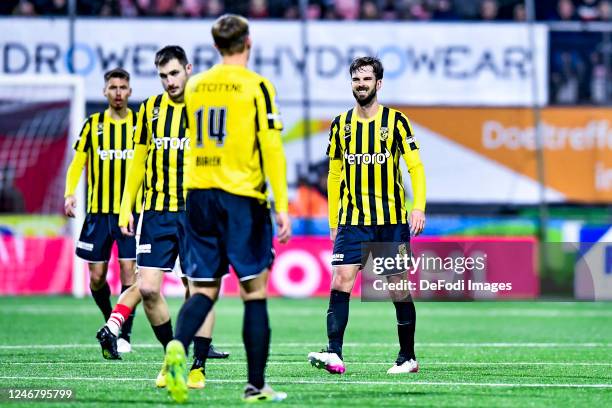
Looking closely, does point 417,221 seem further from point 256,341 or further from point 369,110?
point 256,341

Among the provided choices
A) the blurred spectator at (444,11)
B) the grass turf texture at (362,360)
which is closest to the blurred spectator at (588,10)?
the blurred spectator at (444,11)

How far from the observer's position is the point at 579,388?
7586mm

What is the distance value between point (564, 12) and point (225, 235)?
15.8 metres

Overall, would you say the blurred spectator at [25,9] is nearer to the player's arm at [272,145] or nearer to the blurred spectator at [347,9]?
the blurred spectator at [347,9]

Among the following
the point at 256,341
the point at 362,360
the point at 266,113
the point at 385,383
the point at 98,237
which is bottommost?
the point at 362,360

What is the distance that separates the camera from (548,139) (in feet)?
69.7

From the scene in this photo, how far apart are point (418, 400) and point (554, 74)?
1518cm

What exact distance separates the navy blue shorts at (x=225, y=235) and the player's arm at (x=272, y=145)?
158 mm

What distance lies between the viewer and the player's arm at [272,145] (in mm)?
6602

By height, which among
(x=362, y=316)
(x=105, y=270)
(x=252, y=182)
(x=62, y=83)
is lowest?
(x=362, y=316)

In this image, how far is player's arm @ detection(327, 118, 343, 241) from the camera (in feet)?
29.1

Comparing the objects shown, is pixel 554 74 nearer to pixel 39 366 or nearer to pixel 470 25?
pixel 470 25

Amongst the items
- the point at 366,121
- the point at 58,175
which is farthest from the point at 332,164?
the point at 58,175

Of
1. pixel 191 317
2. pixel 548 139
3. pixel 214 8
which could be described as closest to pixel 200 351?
pixel 191 317
